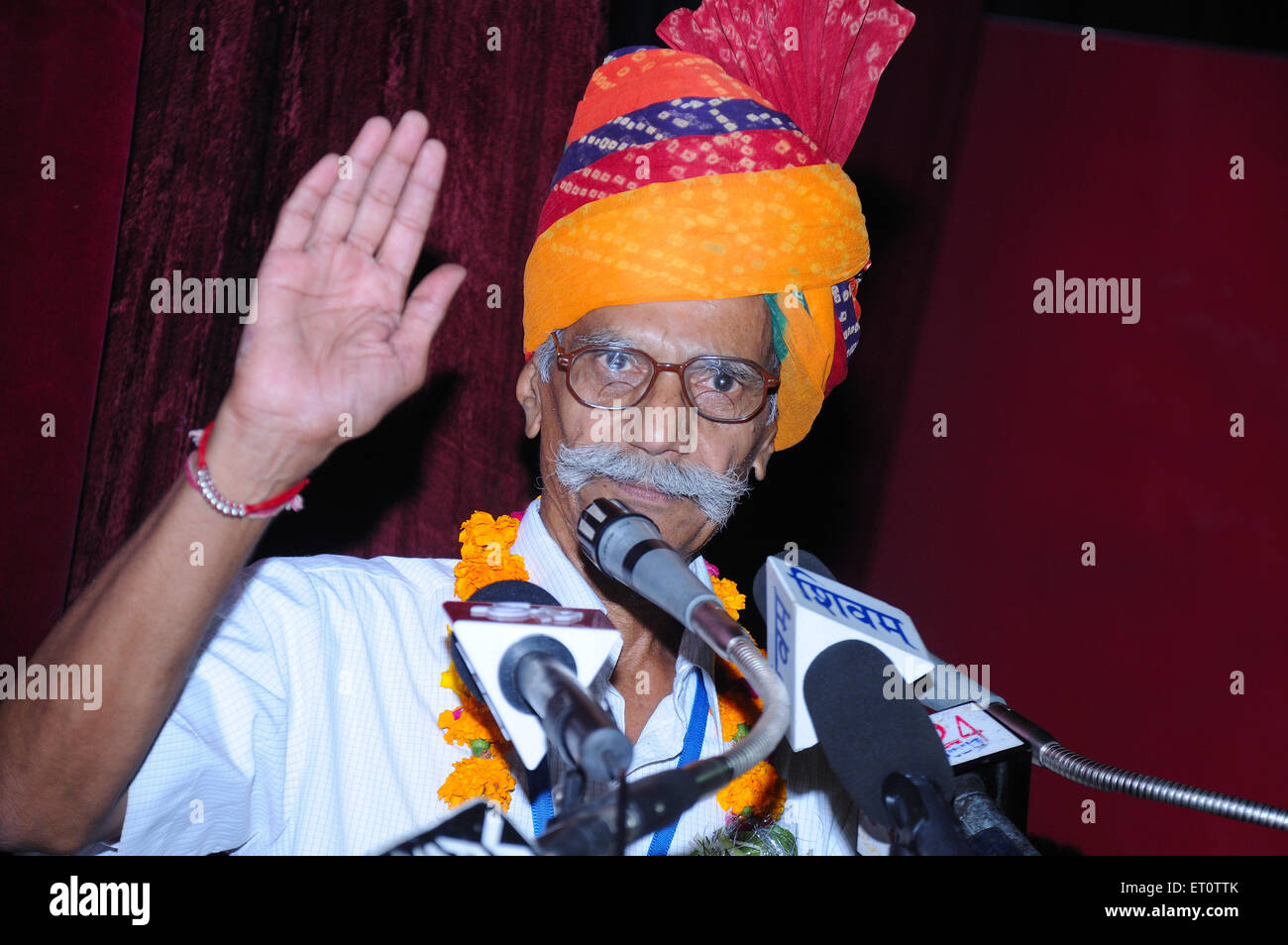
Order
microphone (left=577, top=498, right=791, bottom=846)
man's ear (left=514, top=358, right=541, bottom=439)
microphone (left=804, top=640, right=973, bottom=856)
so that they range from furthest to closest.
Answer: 1. man's ear (left=514, top=358, right=541, bottom=439)
2. microphone (left=804, top=640, right=973, bottom=856)
3. microphone (left=577, top=498, right=791, bottom=846)

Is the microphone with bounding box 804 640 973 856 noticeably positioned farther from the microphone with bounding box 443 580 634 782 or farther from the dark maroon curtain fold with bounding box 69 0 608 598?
the dark maroon curtain fold with bounding box 69 0 608 598

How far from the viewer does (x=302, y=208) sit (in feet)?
4.91

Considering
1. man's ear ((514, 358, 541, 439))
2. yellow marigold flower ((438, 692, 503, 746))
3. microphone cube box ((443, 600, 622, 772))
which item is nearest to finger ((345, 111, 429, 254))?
man's ear ((514, 358, 541, 439))

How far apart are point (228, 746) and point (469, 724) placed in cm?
43

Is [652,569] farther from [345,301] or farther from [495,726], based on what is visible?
[495,726]

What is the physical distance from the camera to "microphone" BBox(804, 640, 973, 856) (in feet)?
3.08

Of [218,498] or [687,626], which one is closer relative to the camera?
[687,626]

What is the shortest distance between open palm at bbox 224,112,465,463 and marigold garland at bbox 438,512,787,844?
653mm

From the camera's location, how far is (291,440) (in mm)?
1307

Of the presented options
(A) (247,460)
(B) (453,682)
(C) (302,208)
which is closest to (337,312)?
(C) (302,208)

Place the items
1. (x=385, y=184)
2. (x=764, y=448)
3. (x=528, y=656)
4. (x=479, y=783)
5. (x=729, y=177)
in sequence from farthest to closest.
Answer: (x=764, y=448) < (x=729, y=177) < (x=479, y=783) < (x=385, y=184) < (x=528, y=656)

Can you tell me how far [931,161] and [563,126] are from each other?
1667mm

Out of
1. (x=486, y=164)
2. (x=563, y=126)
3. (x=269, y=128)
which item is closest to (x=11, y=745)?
(x=269, y=128)

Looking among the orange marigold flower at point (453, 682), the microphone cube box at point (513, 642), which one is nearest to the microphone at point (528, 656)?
the microphone cube box at point (513, 642)
